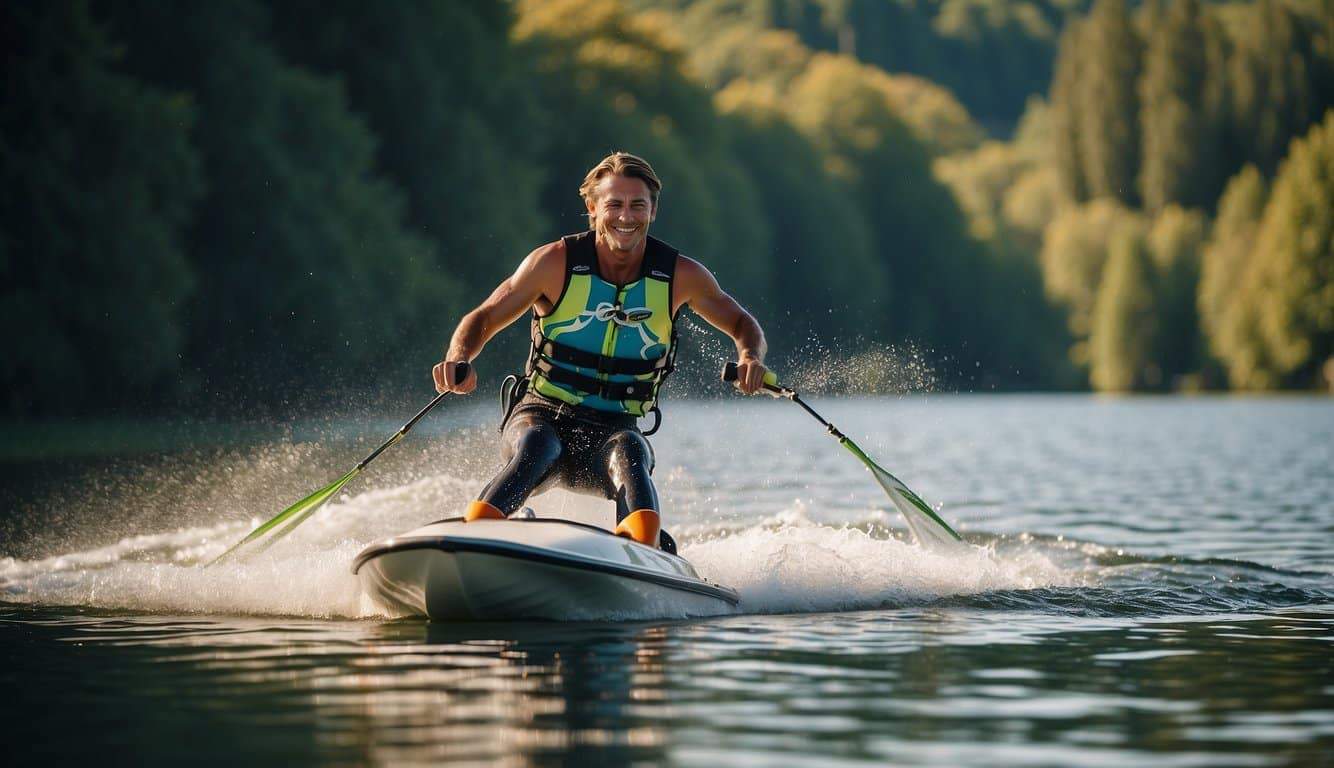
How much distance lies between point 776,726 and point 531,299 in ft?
12.3

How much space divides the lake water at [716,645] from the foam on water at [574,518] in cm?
2

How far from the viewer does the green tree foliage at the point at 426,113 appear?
133 feet

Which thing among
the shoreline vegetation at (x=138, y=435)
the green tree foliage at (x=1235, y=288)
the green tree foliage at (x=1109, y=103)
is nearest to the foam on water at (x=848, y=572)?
the shoreline vegetation at (x=138, y=435)

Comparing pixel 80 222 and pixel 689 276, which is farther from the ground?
pixel 80 222

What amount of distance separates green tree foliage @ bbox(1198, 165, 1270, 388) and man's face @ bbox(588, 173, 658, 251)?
6504 centimetres

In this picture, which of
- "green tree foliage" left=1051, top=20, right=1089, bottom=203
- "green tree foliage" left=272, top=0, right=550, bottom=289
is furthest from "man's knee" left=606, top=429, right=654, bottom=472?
"green tree foliage" left=1051, top=20, right=1089, bottom=203

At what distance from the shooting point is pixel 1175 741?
5648 mm

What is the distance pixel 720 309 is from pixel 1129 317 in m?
70.6

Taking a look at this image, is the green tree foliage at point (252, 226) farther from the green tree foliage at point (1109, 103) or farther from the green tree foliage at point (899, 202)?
the green tree foliage at point (1109, 103)

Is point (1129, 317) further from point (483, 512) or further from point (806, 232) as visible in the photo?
point (483, 512)

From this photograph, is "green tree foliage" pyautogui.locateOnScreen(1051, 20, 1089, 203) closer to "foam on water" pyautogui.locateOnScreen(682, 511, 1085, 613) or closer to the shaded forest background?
the shaded forest background

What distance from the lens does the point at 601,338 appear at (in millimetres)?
9164

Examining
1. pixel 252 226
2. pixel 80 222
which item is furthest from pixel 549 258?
pixel 252 226

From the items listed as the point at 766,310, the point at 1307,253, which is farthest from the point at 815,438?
the point at 1307,253
